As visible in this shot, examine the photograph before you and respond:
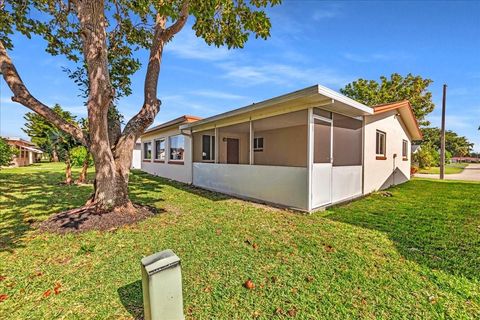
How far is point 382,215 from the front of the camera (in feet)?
19.2

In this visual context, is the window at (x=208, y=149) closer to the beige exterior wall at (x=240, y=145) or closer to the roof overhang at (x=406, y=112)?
the beige exterior wall at (x=240, y=145)

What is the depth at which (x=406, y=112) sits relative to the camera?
10898mm

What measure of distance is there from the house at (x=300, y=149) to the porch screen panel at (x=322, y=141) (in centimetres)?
3

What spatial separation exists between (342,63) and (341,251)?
12.3 meters

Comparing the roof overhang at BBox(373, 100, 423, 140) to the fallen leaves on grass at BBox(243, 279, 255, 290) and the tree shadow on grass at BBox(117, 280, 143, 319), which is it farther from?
the tree shadow on grass at BBox(117, 280, 143, 319)

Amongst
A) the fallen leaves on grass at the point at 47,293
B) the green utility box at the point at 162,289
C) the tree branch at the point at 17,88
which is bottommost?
the fallen leaves on grass at the point at 47,293

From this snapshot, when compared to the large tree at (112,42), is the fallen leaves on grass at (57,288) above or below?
below

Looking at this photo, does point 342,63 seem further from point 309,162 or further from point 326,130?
point 309,162

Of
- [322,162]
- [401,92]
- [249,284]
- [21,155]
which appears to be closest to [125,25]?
[322,162]

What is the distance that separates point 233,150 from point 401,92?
20800 mm

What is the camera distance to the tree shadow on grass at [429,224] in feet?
11.0

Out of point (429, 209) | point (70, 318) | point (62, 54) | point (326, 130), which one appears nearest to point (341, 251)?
point (70, 318)

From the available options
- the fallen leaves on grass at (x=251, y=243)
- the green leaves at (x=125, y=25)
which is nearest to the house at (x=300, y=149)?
the green leaves at (x=125, y=25)

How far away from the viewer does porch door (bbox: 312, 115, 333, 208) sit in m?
6.21
